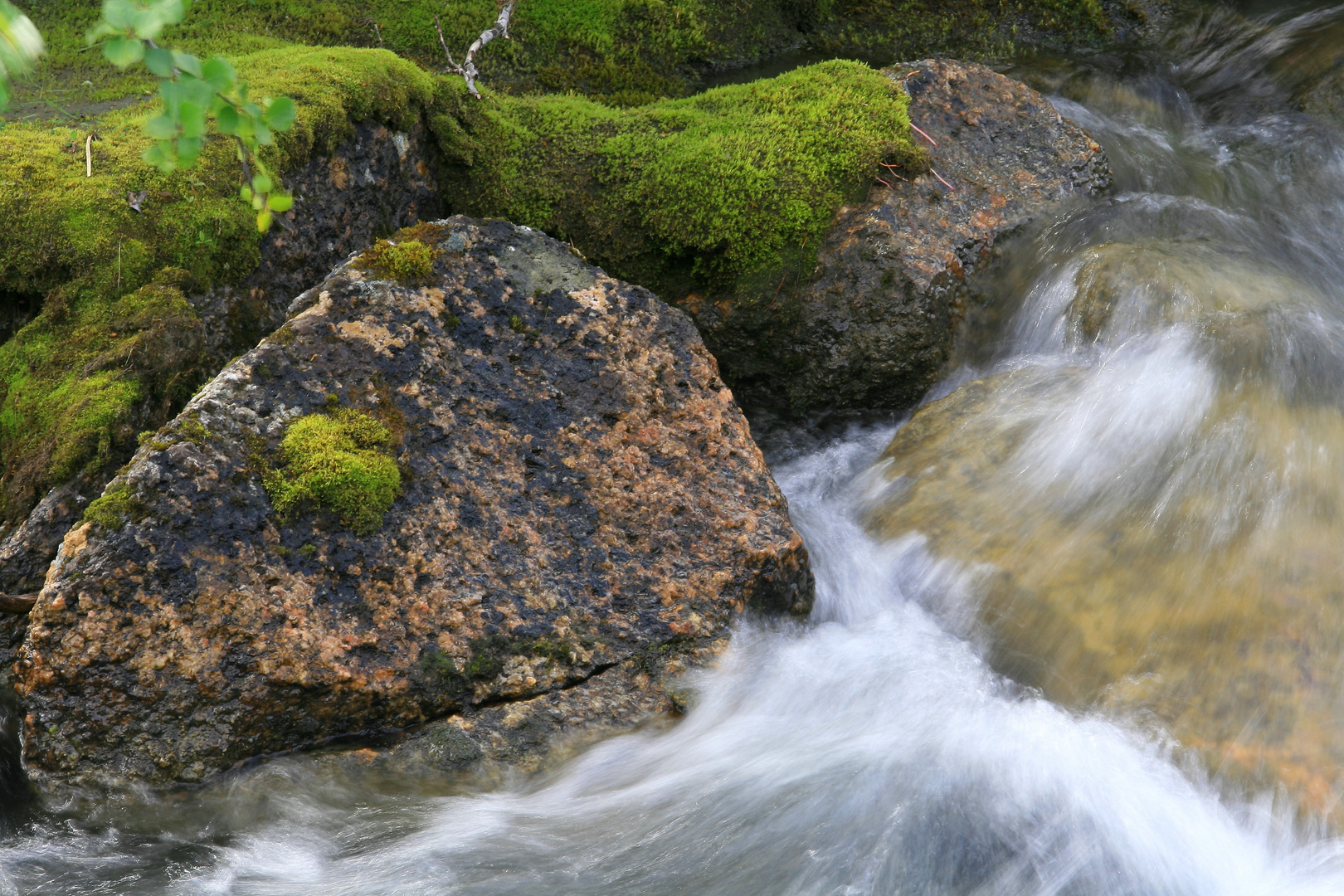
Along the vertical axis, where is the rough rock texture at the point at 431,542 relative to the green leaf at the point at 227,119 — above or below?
below

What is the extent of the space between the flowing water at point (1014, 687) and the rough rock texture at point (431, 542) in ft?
1.12

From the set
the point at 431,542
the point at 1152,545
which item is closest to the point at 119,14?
the point at 431,542

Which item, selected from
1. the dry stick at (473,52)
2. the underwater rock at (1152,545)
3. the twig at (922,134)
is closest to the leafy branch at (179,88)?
the underwater rock at (1152,545)

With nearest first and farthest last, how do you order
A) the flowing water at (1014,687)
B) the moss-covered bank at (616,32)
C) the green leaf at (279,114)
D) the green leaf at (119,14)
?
the green leaf at (119,14)
the green leaf at (279,114)
the flowing water at (1014,687)
the moss-covered bank at (616,32)

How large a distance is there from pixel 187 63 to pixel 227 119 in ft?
0.34

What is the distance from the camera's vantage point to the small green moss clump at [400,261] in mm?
4652

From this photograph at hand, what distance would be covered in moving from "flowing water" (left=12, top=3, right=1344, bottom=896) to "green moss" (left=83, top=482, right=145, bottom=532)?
1195 millimetres

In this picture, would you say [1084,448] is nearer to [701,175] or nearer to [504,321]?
[701,175]

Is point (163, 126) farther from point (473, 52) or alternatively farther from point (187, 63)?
point (473, 52)

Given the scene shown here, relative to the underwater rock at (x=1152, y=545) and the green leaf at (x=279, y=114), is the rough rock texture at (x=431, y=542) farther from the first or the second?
the green leaf at (x=279, y=114)

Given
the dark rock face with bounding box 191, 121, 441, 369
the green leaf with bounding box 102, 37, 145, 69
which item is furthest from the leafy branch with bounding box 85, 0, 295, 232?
the dark rock face with bounding box 191, 121, 441, 369

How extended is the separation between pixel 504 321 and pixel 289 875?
2.78 m

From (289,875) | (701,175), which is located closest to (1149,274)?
(701,175)

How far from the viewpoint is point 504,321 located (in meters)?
4.77
